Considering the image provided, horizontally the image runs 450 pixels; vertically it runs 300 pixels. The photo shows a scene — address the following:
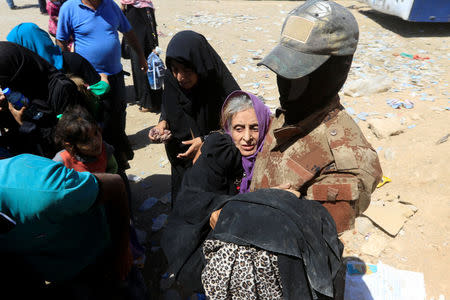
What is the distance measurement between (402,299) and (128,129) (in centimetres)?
483

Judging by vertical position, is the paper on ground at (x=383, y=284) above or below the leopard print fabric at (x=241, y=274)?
below

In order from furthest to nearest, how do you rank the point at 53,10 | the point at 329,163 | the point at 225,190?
the point at 53,10, the point at 225,190, the point at 329,163

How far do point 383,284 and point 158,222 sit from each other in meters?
2.36

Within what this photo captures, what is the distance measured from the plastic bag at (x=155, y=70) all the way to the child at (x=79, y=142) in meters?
2.75

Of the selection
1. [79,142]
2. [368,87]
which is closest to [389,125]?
[368,87]

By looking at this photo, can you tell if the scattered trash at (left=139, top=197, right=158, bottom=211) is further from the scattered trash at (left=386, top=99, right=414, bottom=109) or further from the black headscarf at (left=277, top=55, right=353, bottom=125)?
the scattered trash at (left=386, top=99, right=414, bottom=109)

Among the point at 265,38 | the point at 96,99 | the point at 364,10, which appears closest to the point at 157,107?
the point at 96,99

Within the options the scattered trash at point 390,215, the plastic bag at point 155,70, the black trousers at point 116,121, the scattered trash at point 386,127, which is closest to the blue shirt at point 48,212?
the black trousers at point 116,121

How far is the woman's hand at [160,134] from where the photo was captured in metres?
2.85

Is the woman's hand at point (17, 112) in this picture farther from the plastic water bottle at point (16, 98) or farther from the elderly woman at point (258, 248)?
the elderly woman at point (258, 248)

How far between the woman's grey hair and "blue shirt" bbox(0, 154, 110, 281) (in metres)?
0.88

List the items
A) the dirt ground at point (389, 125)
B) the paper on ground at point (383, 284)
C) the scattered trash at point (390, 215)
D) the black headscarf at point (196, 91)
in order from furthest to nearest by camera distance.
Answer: the scattered trash at point (390, 215), the dirt ground at point (389, 125), the paper on ground at point (383, 284), the black headscarf at point (196, 91)

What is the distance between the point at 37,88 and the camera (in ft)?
8.60

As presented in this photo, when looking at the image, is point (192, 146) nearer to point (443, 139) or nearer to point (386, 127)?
point (386, 127)
